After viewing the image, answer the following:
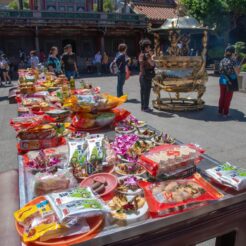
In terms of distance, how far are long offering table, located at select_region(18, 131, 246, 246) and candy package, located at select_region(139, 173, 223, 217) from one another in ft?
0.13

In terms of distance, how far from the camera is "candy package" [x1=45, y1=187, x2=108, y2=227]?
4.42 ft

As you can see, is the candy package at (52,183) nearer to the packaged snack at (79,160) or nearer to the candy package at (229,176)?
the packaged snack at (79,160)

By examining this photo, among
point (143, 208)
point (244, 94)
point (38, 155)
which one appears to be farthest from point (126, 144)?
point (244, 94)

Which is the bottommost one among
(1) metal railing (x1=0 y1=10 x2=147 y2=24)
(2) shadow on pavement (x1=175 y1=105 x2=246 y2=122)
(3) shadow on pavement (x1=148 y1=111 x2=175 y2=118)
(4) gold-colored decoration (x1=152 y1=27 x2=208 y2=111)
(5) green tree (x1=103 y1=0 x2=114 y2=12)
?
(3) shadow on pavement (x1=148 y1=111 x2=175 y2=118)

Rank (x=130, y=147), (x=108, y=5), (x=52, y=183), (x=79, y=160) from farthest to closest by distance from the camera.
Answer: (x=108, y=5) → (x=130, y=147) → (x=79, y=160) → (x=52, y=183)

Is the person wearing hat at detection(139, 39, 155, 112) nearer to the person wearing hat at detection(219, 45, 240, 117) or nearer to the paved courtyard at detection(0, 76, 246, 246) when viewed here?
the paved courtyard at detection(0, 76, 246, 246)

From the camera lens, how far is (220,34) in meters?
20.9

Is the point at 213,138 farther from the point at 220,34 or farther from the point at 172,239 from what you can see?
the point at 220,34

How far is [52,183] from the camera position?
5.58 ft

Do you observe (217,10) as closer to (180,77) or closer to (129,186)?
(180,77)

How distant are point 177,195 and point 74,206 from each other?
1.81 feet

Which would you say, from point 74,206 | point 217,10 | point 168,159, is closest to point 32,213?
point 74,206

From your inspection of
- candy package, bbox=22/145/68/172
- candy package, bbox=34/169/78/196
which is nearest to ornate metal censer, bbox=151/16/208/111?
candy package, bbox=22/145/68/172

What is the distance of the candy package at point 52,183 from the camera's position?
1695mm
